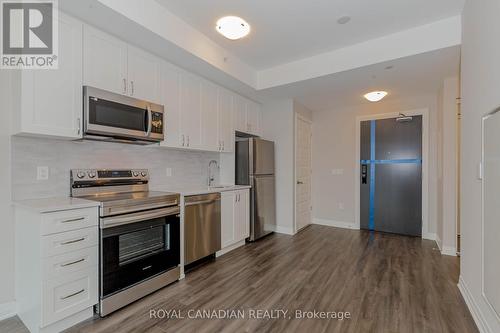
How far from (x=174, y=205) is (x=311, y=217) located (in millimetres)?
3574

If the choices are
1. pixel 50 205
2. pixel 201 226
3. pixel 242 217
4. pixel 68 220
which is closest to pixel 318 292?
pixel 201 226

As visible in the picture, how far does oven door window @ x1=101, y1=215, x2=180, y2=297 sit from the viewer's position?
2010 millimetres

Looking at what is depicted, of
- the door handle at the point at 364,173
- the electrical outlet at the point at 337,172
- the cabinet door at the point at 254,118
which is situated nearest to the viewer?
the cabinet door at the point at 254,118

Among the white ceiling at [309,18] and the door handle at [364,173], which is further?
the door handle at [364,173]

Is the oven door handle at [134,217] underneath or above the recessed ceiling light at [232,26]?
underneath

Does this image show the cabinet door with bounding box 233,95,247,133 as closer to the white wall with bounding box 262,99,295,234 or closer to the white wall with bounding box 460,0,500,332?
the white wall with bounding box 262,99,295,234

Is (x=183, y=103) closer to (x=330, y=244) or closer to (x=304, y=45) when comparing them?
(x=304, y=45)

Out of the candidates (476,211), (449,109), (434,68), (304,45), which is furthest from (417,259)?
(304,45)

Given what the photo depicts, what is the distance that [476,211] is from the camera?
1967 millimetres

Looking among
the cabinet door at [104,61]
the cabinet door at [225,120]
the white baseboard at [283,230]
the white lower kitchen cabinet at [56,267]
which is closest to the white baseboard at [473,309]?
the white baseboard at [283,230]

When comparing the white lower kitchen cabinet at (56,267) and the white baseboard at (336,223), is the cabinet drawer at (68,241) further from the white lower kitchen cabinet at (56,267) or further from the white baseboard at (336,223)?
the white baseboard at (336,223)

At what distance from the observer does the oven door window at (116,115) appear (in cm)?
218

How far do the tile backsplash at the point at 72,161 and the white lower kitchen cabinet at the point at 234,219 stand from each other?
0.70 m
